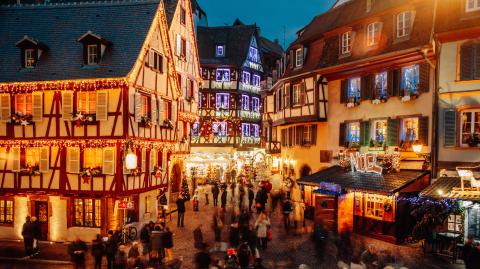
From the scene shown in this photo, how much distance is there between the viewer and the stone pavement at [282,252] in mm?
18234

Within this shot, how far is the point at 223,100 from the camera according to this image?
52.0 m

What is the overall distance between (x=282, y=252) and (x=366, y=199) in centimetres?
614

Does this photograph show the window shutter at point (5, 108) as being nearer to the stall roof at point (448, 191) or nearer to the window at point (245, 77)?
the stall roof at point (448, 191)

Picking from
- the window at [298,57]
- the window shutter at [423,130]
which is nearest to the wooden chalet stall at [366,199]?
the window shutter at [423,130]

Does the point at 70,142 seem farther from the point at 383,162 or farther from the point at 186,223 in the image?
the point at 383,162

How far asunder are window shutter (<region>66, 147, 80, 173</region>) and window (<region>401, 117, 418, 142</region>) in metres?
16.7

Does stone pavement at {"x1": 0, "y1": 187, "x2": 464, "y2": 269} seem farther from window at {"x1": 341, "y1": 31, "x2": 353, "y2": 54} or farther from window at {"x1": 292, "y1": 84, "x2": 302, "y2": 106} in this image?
window at {"x1": 341, "y1": 31, "x2": 353, "y2": 54}

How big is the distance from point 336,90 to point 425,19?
7.12 metres

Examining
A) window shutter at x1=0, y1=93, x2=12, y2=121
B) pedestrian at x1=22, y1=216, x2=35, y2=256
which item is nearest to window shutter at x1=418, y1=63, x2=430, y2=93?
pedestrian at x1=22, y1=216, x2=35, y2=256

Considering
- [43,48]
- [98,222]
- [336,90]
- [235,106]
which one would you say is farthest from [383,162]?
[235,106]

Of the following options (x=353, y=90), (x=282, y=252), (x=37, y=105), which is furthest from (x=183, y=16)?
(x=282, y=252)

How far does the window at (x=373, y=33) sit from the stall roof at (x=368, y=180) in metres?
7.37

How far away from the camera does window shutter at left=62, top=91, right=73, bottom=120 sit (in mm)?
23781

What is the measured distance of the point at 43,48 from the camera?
2530 cm
